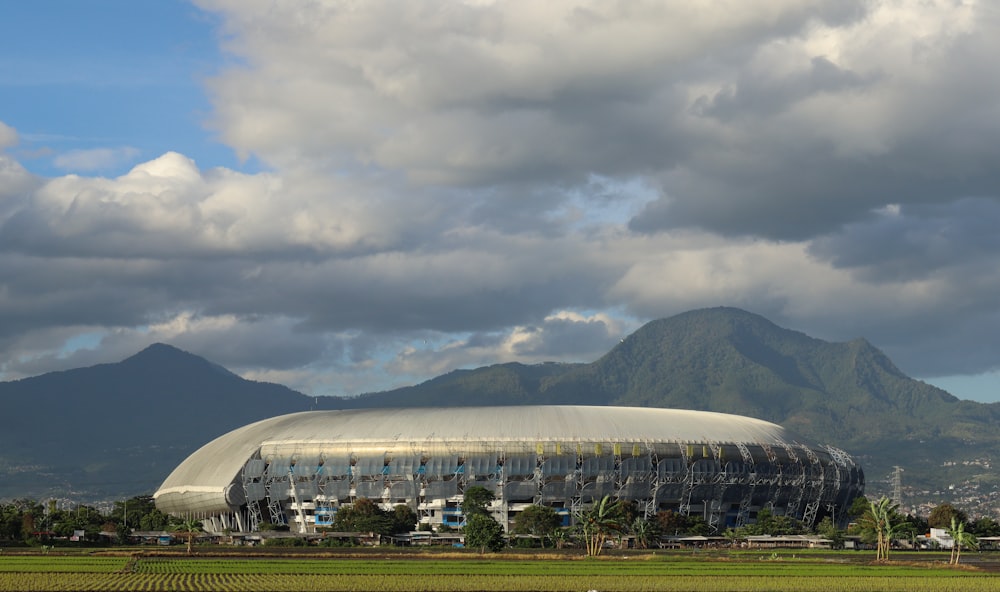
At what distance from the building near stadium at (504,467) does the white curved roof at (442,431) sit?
9.3 inches

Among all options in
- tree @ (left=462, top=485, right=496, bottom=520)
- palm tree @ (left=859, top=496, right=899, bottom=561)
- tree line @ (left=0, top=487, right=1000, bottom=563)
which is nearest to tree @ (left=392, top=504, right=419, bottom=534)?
tree line @ (left=0, top=487, right=1000, bottom=563)

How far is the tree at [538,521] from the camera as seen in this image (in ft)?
→ 509

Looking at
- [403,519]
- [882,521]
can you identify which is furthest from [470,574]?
[403,519]

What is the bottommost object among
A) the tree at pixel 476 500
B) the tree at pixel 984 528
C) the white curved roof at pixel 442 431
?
the tree at pixel 984 528

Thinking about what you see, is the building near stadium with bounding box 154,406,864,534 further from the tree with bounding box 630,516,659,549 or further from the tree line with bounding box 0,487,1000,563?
the tree with bounding box 630,516,659,549

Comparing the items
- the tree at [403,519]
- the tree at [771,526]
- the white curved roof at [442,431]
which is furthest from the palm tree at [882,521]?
the tree at [403,519]

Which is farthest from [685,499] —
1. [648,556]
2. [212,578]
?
[212,578]

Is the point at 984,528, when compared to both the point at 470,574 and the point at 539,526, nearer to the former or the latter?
the point at 539,526

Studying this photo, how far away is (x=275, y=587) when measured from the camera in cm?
7588

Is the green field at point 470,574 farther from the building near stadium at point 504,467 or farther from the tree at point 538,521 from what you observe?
the building near stadium at point 504,467

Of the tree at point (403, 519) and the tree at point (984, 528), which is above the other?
the tree at point (403, 519)

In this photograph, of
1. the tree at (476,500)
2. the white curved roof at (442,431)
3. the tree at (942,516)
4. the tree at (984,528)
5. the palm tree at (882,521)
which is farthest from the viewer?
the tree at (942,516)

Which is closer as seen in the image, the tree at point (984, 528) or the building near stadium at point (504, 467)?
the building near stadium at point (504, 467)

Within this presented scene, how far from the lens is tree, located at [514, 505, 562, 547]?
509 ft
